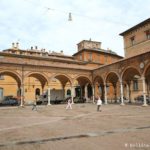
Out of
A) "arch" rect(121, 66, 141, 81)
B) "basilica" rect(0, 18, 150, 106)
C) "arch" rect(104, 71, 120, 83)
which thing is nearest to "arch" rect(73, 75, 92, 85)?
"basilica" rect(0, 18, 150, 106)

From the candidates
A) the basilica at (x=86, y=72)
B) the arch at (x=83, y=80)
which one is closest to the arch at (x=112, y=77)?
the basilica at (x=86, y=72)

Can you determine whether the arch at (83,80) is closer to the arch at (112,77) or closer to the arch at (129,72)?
the arch at (112,77)

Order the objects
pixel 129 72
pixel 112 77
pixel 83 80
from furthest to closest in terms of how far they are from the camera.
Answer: pixel 83 80
pixel 112 77
pixel 129 72

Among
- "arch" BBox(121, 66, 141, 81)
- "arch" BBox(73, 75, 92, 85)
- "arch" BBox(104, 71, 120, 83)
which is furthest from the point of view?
"arch" BBox(73, 75, 92, 85)

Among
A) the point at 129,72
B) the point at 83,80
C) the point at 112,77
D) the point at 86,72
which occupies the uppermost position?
the point at 86,72

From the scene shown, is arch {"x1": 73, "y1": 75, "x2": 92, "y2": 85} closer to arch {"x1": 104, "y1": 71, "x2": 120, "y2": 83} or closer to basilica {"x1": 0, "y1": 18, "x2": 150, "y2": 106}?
basilica {"x1": 0, "y1": 18, "x2": 150, "y2": 106}

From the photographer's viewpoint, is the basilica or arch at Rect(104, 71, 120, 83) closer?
the basilica

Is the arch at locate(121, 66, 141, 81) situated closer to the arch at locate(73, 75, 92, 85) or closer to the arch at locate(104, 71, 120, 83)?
the arch at locate(104, 71, 120, 83)

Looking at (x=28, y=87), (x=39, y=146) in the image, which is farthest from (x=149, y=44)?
(x=39, y=146)

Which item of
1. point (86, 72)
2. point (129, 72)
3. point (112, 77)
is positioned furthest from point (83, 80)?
point (129, 72)

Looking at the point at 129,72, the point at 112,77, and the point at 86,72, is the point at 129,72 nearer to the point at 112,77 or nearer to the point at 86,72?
the point at 112,77

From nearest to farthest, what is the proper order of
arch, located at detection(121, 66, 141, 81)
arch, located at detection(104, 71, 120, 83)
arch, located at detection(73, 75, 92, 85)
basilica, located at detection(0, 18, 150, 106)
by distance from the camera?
1. arch, located at detection(121, 66, 141, 81)
2. basilica, located at detection(0, 18, 150, 106)
3. arch, located at detection(104, 71, 120, 83)
4. arch, located at detection(73, 75, 92, 85)

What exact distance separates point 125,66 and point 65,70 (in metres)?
10.3

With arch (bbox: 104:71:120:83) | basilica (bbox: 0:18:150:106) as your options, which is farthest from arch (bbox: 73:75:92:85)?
arch (bbox: 104:71:120:83)
